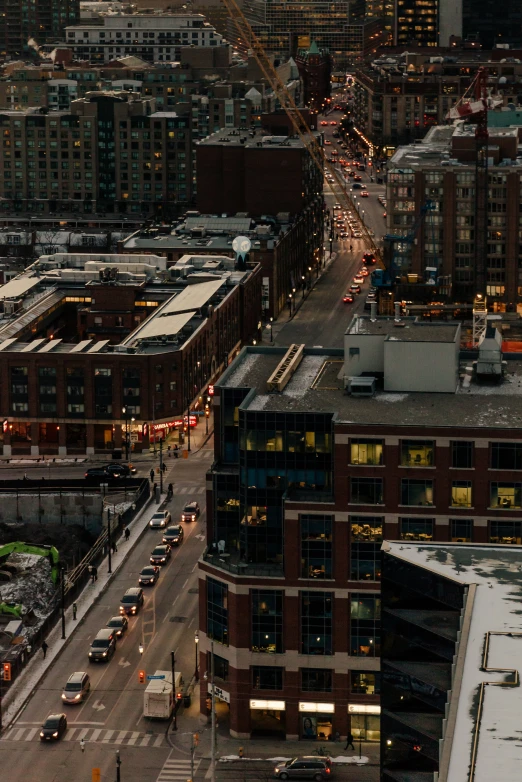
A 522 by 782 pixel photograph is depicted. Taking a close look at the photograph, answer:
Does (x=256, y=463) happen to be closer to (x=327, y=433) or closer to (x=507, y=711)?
(x=327, y=433)

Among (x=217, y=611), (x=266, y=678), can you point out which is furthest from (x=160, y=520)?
(x=266, y=678)

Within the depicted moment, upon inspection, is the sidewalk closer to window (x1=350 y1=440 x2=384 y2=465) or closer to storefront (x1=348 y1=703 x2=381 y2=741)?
storefront (x1=348 y1=703 x2=381 y2=741)

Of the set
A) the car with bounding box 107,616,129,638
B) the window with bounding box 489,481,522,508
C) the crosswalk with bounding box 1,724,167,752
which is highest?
the window with bounding box 489,481,522,508

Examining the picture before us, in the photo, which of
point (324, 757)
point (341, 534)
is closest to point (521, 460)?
point (341, 534)

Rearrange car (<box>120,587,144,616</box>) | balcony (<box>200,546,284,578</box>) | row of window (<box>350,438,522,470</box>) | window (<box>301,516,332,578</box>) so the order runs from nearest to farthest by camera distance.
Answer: row of window (<box>350,438,522,470</box>)
window (<box>301,516,332,578</box>)
balcony (<box>200,546,284,578</box>)
car (<box>120,587,144,616</box>)

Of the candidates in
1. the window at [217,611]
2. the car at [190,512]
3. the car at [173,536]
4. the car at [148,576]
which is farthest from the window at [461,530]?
the car at [190,512]

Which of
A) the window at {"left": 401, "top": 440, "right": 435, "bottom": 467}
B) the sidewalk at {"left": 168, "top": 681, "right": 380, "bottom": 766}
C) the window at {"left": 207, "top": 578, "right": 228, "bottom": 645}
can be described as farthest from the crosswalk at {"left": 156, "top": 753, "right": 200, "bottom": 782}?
the window at {"left": 401, "top": 440, "right": 435, "bottom": 467}
